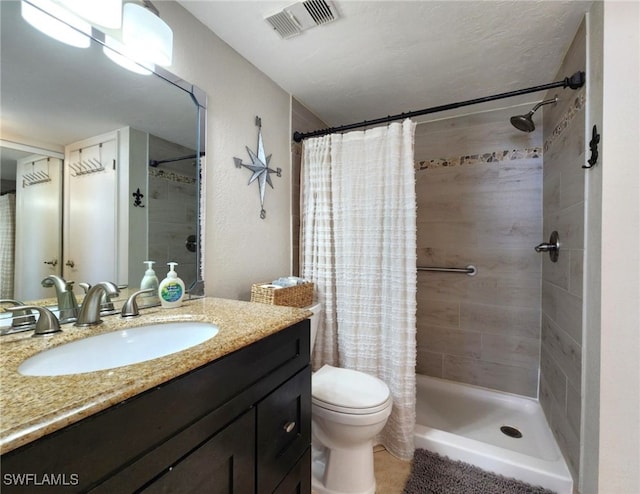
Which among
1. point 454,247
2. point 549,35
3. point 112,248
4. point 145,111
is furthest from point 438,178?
point 112,248

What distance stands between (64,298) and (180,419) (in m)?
0.62

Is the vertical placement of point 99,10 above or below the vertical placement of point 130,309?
above

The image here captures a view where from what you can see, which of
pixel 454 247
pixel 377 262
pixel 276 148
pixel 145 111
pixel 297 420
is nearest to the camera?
pixel 297 420

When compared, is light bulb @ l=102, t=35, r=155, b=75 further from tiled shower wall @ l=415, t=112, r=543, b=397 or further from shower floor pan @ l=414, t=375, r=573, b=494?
shower floor pan @ l=414, t=375, r=573, b=494

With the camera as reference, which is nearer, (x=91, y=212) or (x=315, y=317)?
(x=91, y=212)

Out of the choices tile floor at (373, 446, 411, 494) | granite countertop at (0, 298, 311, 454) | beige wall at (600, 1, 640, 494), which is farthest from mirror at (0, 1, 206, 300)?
beige wall at (600, 1, 640, 494)

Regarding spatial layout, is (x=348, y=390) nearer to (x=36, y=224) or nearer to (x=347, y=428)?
(x=347, y=428)

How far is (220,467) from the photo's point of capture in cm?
70

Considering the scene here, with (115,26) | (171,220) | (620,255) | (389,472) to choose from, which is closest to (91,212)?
(171,220)

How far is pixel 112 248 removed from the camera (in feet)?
3.57

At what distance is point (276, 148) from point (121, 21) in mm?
953

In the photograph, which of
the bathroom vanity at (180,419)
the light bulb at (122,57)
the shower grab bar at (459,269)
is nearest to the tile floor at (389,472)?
the bathroom vanity at (180,419)

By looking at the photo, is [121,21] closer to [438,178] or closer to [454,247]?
[438,178]

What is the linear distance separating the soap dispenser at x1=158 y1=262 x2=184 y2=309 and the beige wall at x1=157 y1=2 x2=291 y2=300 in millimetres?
251
